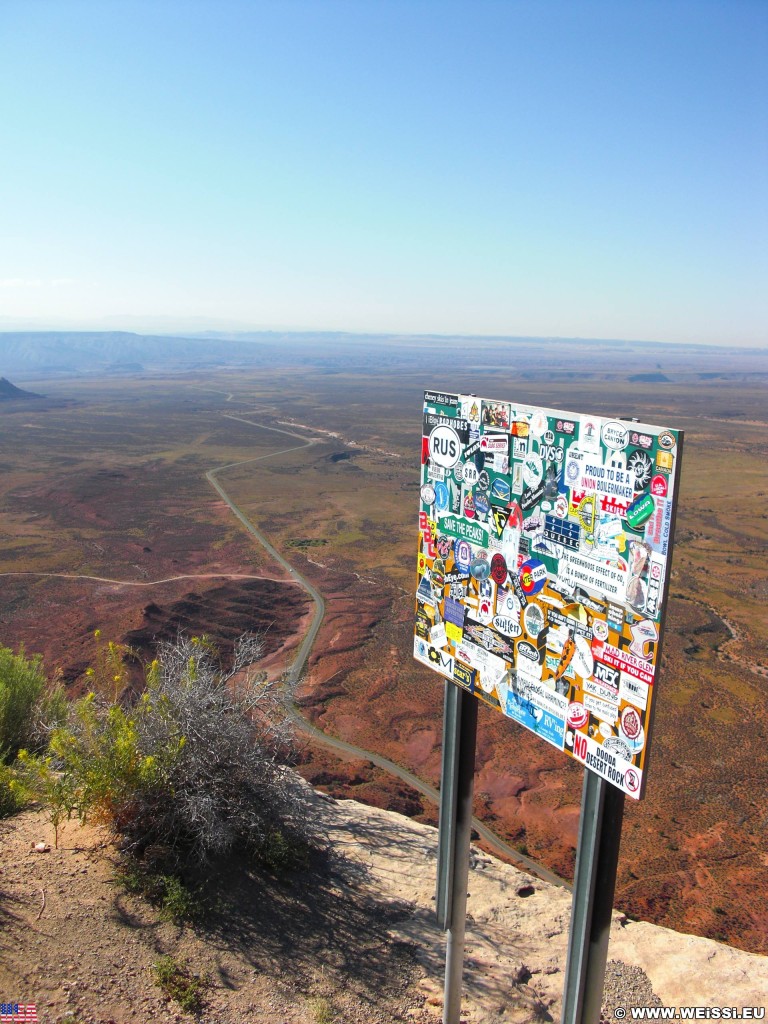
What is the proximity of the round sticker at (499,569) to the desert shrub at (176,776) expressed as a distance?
508 cm

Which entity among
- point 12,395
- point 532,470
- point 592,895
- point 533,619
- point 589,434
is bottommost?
point 12,395

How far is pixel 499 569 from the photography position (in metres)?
6.45

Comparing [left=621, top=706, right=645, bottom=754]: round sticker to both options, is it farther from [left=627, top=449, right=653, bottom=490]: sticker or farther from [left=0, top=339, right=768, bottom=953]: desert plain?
[left=0, top=339, right=768, bottom=953]: desert plain

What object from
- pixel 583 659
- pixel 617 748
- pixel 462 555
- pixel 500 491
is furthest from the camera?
pixel 462 555

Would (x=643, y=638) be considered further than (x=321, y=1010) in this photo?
No

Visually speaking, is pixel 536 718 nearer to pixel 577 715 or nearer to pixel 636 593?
pixel 577 715

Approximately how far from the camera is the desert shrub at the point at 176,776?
8836mm

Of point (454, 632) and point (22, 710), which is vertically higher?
point (454, 632)

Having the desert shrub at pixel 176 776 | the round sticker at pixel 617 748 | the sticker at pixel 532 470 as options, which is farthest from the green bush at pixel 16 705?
the round sticker at pixel 617 748

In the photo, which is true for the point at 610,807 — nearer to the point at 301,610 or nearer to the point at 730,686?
the point at 730,686

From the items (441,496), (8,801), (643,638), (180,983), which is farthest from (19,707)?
(643,638)

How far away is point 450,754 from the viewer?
25.0ft

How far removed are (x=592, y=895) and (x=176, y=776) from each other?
600 centimetres

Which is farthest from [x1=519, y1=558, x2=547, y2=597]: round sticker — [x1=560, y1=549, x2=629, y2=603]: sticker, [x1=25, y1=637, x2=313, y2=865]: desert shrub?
[x1=25, y1=637, x2=313, y2=865]: desert shrub
